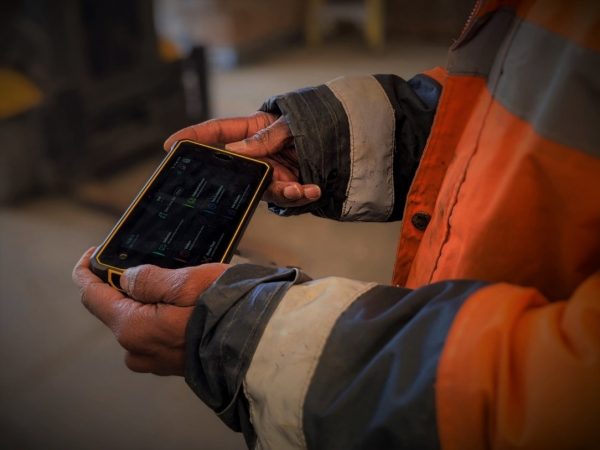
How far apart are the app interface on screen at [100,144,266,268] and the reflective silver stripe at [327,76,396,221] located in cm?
12

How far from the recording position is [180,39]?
2957 mm

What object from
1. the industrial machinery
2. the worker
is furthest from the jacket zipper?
the industrial machinery

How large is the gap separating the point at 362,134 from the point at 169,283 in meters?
0.30

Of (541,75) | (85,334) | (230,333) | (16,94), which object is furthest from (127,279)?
(16,94)

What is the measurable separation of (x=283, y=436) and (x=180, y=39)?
9.48 ft

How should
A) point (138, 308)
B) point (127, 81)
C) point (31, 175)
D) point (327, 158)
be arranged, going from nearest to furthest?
point (138, 308), point (327, 158), point (31, 175), point (127, 81)

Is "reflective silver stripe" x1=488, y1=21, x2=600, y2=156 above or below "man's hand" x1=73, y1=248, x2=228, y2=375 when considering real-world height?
above

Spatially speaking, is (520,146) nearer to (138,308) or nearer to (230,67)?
(138,308)

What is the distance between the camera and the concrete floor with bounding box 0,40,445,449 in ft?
3.25

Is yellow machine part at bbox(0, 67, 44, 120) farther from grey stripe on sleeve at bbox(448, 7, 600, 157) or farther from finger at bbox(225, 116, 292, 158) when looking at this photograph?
grey stripe on sleeve at bbox(448, 7, 600, 157)

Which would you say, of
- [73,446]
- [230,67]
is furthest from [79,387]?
[230,67]

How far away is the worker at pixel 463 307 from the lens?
13.0 inches

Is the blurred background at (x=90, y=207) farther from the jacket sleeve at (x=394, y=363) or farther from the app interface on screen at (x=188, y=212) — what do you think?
the jacket sleeve at (x=394, y=363)

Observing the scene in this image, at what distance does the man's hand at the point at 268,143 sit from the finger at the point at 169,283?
204mm
